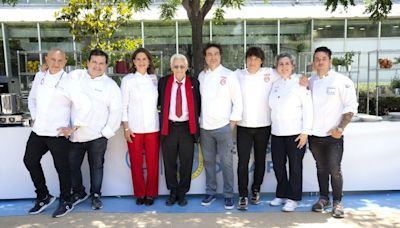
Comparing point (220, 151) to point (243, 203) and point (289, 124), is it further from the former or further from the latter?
point (289, 124)

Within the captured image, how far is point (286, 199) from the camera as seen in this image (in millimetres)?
4207

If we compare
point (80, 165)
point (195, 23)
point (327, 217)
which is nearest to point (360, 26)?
point (195, 23)

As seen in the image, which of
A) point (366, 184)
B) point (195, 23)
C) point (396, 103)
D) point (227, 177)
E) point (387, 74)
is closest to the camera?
point (227, 177)

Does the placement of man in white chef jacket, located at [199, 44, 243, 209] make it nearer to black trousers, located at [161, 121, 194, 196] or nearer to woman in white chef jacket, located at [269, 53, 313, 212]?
black trousers, located at [161, 121, 194, 196]

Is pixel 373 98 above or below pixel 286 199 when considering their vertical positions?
above

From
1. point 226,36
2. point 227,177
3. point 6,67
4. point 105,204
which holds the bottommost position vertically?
point 105,204

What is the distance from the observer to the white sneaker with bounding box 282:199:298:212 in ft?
13.2

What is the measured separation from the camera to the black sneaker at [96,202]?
4195mm

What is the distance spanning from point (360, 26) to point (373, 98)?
4.38 meters

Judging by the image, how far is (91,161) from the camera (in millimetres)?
4184

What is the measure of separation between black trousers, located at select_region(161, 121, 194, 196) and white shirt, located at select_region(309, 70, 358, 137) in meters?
1.39

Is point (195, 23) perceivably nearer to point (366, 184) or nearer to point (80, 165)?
point (80, 165)

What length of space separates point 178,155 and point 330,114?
69.1 inches

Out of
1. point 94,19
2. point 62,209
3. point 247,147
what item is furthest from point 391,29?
point 62,209
